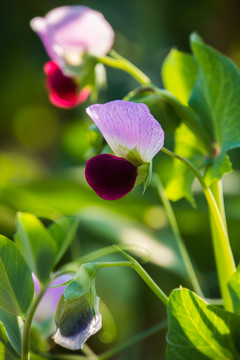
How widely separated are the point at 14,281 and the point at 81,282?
0.20 ft

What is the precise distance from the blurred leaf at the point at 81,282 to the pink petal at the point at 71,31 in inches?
10.7

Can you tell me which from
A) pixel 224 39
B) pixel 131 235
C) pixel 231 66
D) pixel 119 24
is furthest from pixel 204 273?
pixel 119 24

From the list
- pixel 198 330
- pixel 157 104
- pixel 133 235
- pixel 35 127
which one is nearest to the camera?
pixel 198 330

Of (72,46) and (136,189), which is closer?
(72,46)

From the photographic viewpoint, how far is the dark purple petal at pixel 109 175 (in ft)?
1.32

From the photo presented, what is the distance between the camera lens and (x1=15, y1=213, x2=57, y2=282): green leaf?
1.36 ft

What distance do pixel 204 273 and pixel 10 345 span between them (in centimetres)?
55

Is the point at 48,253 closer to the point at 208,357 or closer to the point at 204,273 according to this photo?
the point at 208,357

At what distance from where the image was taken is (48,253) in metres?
0.43

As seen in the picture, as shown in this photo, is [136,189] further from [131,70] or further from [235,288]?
[235,288]

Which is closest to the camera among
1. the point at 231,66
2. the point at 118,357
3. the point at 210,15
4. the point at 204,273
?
the point at 231,66

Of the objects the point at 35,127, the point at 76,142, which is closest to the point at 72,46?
the point at 76,142

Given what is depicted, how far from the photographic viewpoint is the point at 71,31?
58 cm

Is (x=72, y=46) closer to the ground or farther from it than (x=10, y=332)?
farther from it
